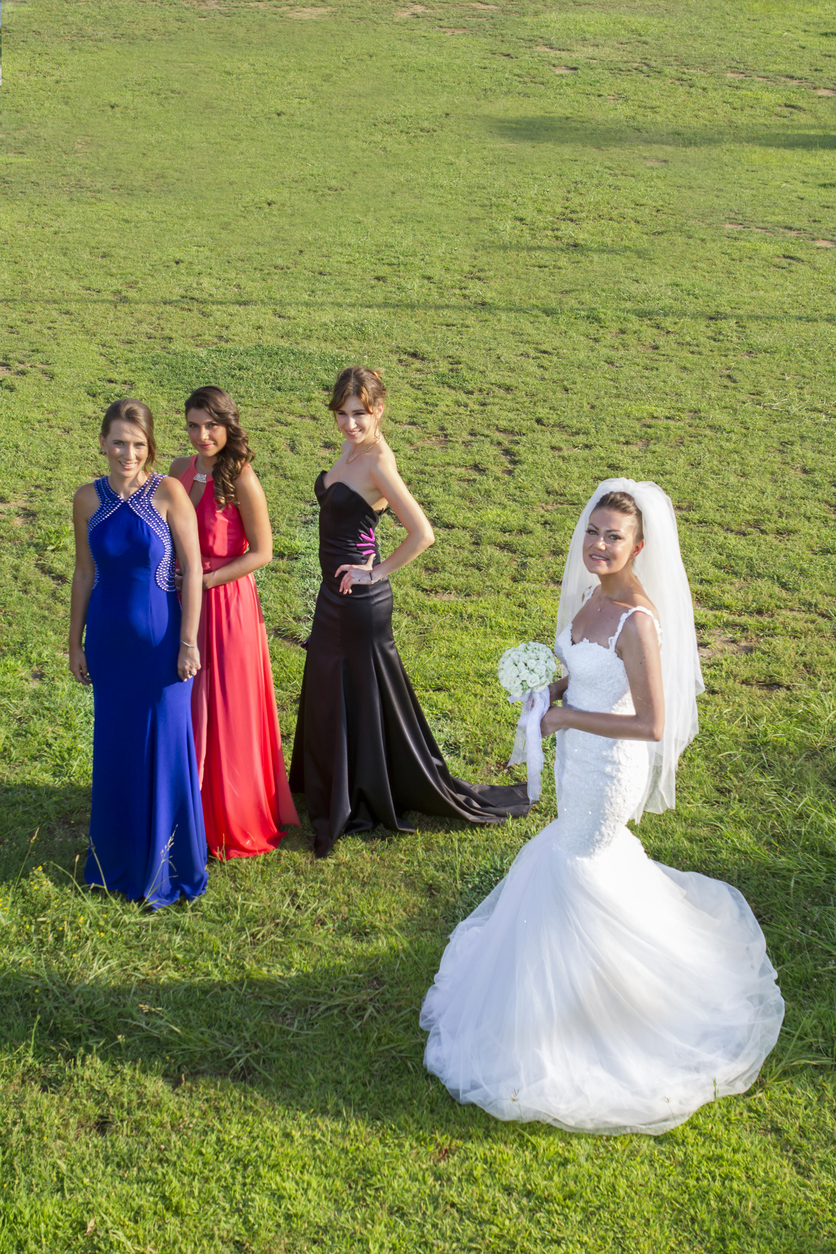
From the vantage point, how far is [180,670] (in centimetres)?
526

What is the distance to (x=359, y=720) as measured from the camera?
5.83m

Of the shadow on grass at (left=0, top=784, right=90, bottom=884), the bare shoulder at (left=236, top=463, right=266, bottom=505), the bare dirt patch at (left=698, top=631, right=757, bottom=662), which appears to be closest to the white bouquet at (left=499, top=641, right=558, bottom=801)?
the bare shoulder at (left=236, top=463, right=266, bottom=505)

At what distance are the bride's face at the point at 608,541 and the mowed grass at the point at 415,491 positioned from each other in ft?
7.07

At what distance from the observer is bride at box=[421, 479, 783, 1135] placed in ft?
13.9

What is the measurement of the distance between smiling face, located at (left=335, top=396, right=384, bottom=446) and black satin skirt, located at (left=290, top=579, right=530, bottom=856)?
83cm

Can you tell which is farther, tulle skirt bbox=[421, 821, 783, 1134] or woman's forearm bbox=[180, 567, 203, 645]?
woman's forearm bbox=[180, 567, 203, 645]

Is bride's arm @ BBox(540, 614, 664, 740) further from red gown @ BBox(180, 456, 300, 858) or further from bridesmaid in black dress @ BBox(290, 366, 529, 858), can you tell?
red gown @ BBox(180, 456, 300, 858)

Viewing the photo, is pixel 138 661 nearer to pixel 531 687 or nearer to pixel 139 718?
pixel 139 718

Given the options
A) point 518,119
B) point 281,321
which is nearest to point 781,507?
point 281,321

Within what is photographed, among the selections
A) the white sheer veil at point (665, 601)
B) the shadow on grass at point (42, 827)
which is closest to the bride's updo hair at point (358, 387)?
the white sheer veil at point (665, 601)

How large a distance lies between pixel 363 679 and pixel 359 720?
0.25 metres

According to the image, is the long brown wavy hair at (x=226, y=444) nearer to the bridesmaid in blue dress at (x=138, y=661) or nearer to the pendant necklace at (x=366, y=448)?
the bridesmaid in blue dress at (x=138, y=661)

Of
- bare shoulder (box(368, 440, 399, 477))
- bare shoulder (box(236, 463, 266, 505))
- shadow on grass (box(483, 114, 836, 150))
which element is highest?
shadow on grass (box(483, 114, 836, 150))

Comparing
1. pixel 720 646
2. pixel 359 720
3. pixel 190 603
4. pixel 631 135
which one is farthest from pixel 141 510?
pixel 631 135
